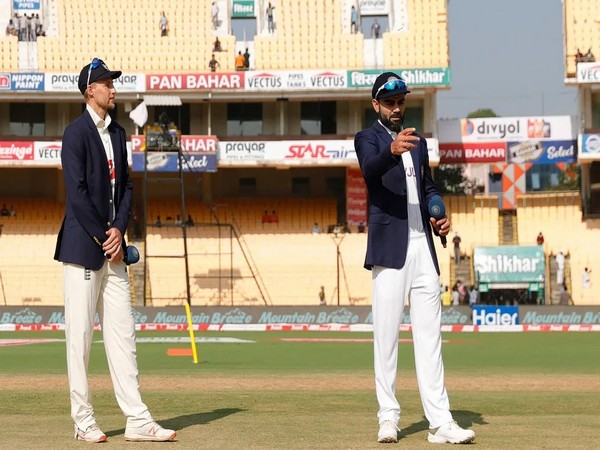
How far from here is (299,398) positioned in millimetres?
11336

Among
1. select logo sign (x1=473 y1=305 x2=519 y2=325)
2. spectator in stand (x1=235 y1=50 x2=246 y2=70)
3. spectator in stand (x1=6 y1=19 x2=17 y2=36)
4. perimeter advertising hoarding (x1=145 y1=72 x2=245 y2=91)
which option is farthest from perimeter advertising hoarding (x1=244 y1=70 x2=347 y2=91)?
select logo sign (x1=473 y1=305 x2=519 y2=325)

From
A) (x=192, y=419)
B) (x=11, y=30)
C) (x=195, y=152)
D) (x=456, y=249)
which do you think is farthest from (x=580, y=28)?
(x=192, y=419)

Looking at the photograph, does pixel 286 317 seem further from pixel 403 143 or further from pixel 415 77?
pixel 403 143

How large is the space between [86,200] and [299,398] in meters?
3.74

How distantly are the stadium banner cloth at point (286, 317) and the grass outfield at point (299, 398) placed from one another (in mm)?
12321

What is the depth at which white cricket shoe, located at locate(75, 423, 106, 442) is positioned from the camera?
26.3 ft

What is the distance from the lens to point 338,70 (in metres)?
48.7

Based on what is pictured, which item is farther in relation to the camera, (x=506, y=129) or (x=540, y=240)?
(x=506, y=129)

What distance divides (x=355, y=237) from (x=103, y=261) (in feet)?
128

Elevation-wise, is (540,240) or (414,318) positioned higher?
(414,318)

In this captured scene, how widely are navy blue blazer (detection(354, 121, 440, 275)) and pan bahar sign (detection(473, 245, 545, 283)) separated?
37.5m

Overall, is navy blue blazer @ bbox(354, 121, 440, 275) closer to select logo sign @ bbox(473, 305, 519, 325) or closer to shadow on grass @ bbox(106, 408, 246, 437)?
shadow on grass @ bbox(106, 408, 246, 437)

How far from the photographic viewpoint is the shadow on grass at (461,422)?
352 inches

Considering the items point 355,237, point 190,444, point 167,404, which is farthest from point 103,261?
point 355,237
